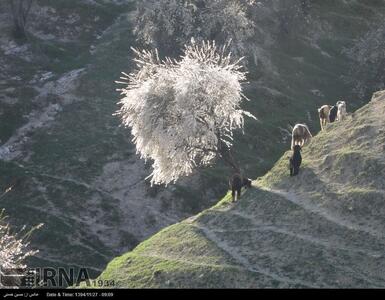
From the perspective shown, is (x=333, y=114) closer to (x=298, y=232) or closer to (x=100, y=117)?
(x=298, y=232)

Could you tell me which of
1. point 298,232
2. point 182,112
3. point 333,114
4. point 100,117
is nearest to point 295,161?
point 298,232

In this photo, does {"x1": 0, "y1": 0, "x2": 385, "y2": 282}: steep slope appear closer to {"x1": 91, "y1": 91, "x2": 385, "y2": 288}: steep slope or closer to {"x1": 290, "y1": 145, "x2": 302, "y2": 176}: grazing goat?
{"x1": 91, "y1": 91, "x2": 385, "y2": 288}: steep slope

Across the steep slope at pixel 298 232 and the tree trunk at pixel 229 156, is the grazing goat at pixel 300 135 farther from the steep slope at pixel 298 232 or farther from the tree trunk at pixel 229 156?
the tree trunk at pixel 229 156

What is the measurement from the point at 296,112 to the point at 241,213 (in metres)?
26.7

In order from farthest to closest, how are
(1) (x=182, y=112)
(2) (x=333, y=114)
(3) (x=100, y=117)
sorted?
(3) (x=100, y=117) < (2) (x=333, y=114) < (1) (x=182, y=112)

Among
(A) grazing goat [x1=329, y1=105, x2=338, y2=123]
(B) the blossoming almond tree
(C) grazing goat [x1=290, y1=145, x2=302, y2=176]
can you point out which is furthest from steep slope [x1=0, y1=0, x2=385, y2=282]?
(C) grazing goat [x1=290, y1=145, x2=302, y2=176]

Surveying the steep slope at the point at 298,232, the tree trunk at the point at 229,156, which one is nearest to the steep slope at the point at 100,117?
the tree trunk at the point at 229,156

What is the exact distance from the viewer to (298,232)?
80.4 feet

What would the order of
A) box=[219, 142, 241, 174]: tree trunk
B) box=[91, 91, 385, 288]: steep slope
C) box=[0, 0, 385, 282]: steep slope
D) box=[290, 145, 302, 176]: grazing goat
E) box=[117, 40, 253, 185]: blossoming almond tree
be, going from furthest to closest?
box=[0, 0, 385, 282]: steep slope < box=[219, 142, 241, 174]: tree trunk < box=[117, 40, 253, 185]: blossoming almond tree < box=[290, 145, 302, 176]: grazing goat < box=[91, 91, 385, 288]: steep slope

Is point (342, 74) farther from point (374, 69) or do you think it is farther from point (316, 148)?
point (316, 148)

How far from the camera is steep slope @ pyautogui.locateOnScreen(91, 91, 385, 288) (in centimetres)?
2214

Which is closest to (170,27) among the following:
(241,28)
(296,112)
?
(241,28)

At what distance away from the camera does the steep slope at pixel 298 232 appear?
72.6 ft

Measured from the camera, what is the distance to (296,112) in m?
53.1
